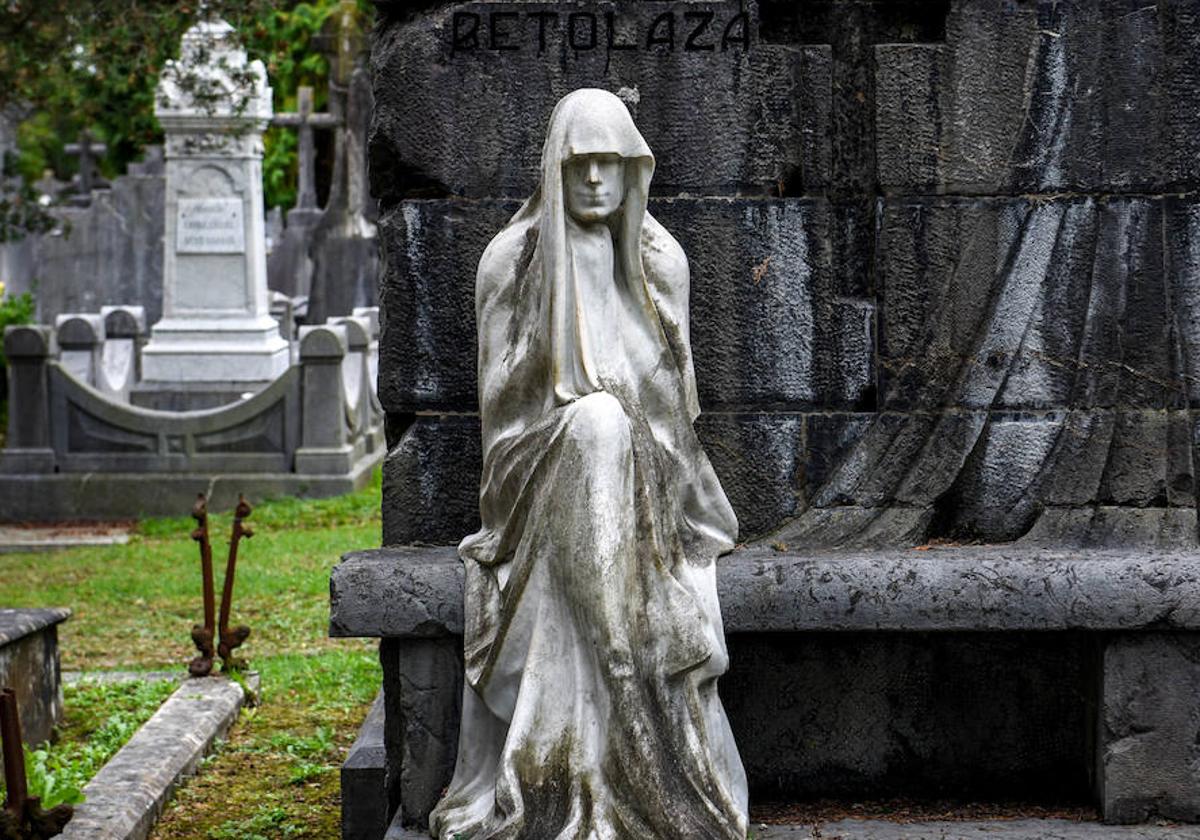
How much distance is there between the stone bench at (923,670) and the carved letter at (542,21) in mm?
1404

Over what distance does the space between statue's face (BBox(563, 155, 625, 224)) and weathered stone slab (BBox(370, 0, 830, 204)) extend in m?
0.50

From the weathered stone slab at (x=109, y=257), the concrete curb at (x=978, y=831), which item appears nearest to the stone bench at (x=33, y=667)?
the concrete curb at (x=978, y=831)

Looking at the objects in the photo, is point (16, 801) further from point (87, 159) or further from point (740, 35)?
point (87, 159)

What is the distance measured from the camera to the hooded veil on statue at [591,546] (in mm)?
4766

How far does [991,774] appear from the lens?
18.0 feet

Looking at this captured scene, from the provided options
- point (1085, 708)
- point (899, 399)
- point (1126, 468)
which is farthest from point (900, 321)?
point (1085, 708)

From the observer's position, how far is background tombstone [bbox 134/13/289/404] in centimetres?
1612

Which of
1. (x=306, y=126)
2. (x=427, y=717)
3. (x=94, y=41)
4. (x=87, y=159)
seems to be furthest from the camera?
(x=87, y=159)

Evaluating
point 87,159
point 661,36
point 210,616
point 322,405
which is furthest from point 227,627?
point 87,159

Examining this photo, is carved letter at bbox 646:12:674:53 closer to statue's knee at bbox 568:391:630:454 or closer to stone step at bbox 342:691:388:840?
statue's knee at bbox 568:391:630:454

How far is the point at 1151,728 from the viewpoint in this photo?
518 centimetres

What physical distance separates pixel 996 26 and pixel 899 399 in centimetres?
105

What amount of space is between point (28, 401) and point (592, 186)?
379 inches

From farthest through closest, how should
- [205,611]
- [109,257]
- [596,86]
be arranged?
[109,257], [205,611], [596,86]
